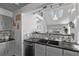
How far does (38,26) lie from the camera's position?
6.31 ft

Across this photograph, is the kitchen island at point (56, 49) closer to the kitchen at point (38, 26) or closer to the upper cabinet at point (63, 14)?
the kitchen at point (38, 26)

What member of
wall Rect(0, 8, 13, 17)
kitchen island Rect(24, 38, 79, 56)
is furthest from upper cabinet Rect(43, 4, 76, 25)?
wall Rect(0, 8, 13, 17)

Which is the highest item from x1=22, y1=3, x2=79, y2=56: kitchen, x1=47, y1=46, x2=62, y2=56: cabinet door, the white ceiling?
the white ceiling

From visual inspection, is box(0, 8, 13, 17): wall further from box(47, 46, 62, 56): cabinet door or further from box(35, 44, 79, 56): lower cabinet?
box(47, 46, 62, 56): cabinet door

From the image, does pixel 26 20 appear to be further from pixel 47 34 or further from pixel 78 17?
pixel 78 17

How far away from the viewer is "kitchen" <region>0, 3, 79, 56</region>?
1737mm

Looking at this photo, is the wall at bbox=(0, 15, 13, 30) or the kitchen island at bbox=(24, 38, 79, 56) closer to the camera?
the kitchen island at bbox=(24, 38, 79, 56)

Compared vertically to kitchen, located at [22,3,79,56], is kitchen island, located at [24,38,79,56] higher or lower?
lower

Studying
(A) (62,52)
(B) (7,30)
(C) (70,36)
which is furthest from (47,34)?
(B) (7,30)

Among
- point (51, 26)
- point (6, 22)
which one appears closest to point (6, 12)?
point (6, 22)

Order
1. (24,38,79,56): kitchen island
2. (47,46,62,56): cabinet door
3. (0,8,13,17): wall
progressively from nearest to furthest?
(24,38,79,56): kitchen island < (47,46,62,56): cabinet door < (0,8,13,17): wall

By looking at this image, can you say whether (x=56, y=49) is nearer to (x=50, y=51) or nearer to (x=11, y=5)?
(x=50, y=51)

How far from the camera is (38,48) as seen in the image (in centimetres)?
187

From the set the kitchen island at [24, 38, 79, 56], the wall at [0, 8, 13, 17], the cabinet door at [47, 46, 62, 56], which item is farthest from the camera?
the wall at [0, 8, 13, 17]
